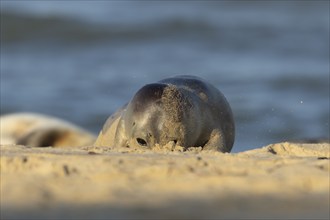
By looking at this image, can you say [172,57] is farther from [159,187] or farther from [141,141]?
[159,187]

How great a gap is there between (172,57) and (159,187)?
38.3ft

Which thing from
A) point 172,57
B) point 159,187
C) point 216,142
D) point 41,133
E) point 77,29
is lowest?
point 41,133

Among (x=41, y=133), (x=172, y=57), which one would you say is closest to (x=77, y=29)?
(x=172, y=57)

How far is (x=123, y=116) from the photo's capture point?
568 cm

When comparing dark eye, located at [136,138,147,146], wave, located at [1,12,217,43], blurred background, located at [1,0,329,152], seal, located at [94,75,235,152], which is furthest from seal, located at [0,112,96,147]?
wave, located at [1,12,217,43]

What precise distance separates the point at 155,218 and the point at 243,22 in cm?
1541

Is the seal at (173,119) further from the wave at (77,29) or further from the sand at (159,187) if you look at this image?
the wave at (77,29)

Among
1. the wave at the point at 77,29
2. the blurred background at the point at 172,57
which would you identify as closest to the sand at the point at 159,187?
the blurred background at the point at 172,57

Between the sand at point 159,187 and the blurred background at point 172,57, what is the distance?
3.67 meters

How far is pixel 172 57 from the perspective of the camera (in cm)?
1493

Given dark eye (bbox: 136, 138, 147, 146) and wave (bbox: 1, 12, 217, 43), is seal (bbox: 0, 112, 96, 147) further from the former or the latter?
wave (bbox: 1, 12, 217, 43)

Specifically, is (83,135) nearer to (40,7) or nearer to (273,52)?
(273,52)

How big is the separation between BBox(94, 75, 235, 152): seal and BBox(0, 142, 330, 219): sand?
1.39 metres

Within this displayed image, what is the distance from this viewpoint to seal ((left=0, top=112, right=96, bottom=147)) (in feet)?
26.7
